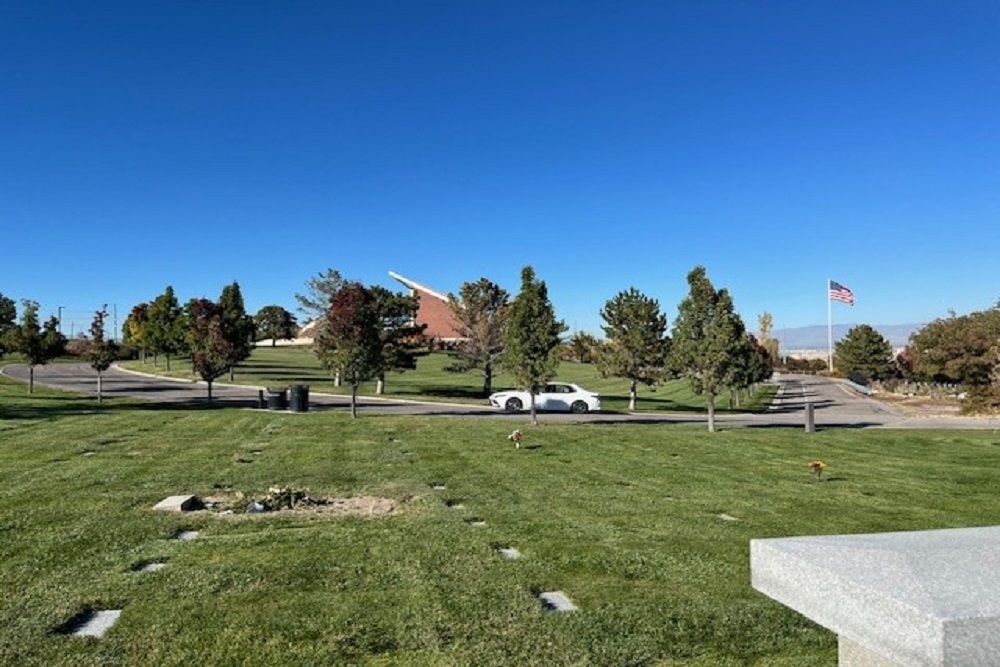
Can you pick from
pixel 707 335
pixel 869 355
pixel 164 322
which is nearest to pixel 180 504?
pixel 707 335

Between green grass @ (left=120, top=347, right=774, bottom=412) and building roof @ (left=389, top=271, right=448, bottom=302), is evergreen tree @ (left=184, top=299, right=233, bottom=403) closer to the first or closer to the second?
green grass @ (left=120, top=347, right=774, bottom=412)

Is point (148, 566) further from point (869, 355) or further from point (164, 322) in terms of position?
point (869, 355)

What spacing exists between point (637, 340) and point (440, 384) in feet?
53.8

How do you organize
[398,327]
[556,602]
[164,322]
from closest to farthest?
[556,602]
[398,327]
[164,322]

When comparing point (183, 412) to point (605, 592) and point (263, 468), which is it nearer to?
point (263, 468)

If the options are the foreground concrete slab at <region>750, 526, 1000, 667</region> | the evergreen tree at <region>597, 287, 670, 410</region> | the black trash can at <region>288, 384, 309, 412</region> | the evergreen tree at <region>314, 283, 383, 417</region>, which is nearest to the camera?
the foreground concrete slab at <region>750, 526, 1000, 667</region>

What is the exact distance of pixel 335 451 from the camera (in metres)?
15.4

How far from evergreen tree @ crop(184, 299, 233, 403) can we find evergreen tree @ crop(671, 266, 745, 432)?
19469 millimetres

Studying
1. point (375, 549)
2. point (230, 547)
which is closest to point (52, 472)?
point (230, 547)

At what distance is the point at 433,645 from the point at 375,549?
2.55 meters

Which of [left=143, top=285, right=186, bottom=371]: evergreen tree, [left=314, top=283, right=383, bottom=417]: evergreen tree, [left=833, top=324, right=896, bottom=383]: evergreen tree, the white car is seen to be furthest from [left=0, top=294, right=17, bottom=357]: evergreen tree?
[left=833, top=324, right=896, bottom=383]: evergreen tree

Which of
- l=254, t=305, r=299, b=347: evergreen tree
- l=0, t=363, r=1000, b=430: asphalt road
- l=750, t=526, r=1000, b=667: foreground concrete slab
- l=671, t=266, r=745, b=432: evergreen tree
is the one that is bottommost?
l=0, t=363, r=1000, b=430: asphalt road

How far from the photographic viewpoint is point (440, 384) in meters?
48.5

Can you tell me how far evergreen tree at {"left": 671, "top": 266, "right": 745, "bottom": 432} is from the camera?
21422 mm
